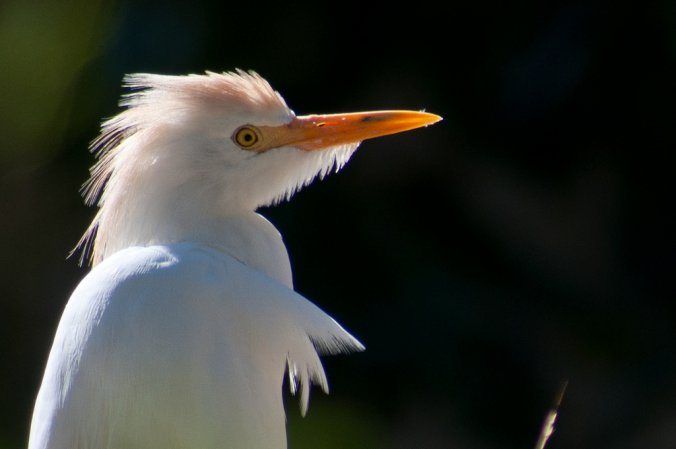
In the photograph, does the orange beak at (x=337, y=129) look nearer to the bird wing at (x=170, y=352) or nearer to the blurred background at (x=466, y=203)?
the bird wing at (x=170, y=352)

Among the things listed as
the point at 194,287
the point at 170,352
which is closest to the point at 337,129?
the point at 194,287

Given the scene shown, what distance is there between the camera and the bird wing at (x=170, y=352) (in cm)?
176

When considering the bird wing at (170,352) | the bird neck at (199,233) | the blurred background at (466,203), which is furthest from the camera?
the blurred background at (466,203)

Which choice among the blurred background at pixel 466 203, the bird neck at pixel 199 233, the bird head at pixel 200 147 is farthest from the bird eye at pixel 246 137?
the blurred background at pixel 466 203

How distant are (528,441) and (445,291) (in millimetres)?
607

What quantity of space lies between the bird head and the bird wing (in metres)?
0.10

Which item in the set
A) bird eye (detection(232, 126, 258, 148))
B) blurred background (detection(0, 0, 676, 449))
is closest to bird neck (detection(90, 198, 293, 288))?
bird eye (detection(232, 126, 258, 148))

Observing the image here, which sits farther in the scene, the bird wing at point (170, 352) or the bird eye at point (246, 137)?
the bird eye at point (246, 137)

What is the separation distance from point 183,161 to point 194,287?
0.28 metres

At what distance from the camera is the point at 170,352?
1.77 metres

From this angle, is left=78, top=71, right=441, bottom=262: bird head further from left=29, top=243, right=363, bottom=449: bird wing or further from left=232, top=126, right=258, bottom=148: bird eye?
left=29, top=243, right=363, bottom=449: bird wing

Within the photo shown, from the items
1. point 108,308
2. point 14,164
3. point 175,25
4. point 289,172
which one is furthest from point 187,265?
point 14,164

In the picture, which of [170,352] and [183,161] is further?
[183,161]

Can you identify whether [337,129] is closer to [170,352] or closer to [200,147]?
[200,147]
